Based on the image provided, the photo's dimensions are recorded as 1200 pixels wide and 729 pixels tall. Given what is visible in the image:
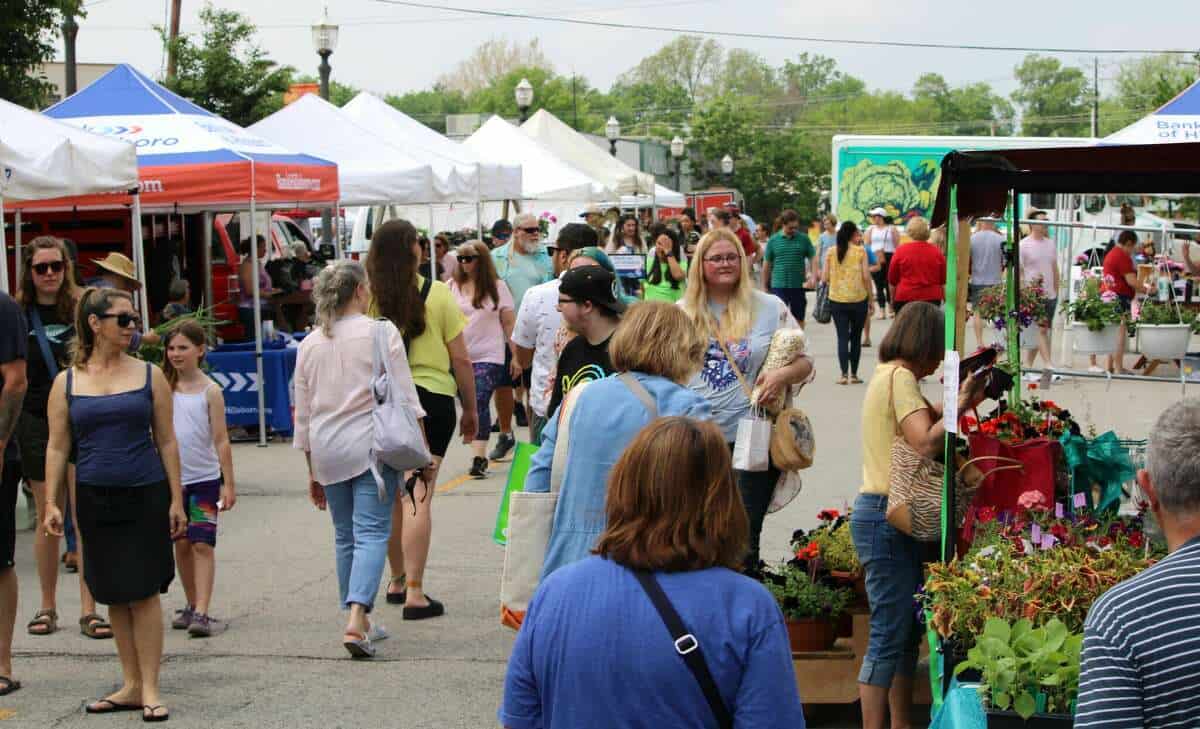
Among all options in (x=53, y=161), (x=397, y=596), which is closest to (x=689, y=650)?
(x=397, y=596)

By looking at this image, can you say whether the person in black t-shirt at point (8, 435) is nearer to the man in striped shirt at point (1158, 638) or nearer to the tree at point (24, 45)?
the man in striped shirt at point (1158, 638)

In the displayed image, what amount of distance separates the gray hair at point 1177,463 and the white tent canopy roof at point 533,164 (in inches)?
894

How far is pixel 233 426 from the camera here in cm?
1368

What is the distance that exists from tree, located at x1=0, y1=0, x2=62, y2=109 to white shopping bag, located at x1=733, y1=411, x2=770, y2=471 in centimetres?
1492

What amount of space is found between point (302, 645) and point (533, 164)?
66.7 feet

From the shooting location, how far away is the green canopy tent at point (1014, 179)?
4656mm

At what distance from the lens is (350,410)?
6.63 meters

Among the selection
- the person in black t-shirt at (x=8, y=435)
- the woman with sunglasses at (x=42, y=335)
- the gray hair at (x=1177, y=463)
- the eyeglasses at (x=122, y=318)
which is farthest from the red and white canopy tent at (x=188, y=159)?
the gray hair at (x=1177, y=463)

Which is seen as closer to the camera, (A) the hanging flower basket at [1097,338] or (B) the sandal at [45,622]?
(B) the sandal at [45,622]

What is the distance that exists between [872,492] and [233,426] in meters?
9.40

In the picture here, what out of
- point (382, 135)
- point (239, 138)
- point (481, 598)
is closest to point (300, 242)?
point (382, 135)

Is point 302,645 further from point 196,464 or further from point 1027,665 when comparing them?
point 1027,665

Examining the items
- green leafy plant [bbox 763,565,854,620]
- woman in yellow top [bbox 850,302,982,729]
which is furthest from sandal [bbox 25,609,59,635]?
woman in yellow top [bbox 850,302,982,729]

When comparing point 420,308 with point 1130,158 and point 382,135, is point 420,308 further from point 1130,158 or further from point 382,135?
point 382,135
